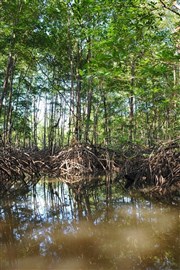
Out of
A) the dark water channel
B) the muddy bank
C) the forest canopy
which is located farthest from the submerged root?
the forest canopy

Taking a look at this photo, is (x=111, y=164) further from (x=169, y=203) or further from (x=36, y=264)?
(x=36, y=264)

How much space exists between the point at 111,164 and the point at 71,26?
4.60 m

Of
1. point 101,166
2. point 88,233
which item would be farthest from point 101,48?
point 101,166

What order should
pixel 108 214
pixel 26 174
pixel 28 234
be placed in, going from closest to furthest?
1. pixel 28 234
2. pixel 108 214
3. pixel 26 174

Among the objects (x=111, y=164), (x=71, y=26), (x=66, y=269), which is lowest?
(x=66, y=269)

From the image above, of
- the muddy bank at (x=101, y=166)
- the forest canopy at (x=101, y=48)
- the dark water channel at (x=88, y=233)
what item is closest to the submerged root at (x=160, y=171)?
the muddy bank at (x=101, y=166)

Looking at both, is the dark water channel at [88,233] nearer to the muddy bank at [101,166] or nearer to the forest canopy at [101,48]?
the muddy bank at [101,166]

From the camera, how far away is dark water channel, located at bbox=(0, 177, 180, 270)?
2.03 m

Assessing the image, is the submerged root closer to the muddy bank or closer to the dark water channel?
the muddy bank

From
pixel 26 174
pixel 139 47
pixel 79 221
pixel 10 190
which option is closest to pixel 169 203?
pixel 79 221

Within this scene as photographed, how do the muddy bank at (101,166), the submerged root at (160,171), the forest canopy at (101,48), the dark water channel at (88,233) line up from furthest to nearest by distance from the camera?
the muddy bank at (101,166)
the submerged root at (160,171)
the forest canopy at (101,48)
the dark water channel at (88,233)

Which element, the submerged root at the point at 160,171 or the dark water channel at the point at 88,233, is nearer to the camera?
the dark water channel at the point at 88,233

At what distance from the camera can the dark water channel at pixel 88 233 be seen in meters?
2.03

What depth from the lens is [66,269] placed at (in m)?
1.91
